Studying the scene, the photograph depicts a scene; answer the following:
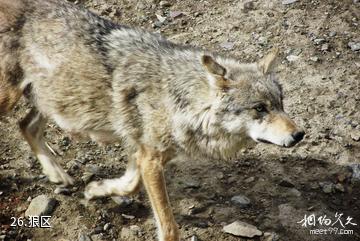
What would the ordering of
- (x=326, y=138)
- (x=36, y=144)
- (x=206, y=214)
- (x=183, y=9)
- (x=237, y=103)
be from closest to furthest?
(x=237, y=103) → (x=206, y=214) → (x=36, y=144) → (x=326, y=138) → (x=183, y=9)

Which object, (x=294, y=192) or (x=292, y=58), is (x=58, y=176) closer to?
(x=294, y=192)

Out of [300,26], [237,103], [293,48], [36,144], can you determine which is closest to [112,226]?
[36,144]

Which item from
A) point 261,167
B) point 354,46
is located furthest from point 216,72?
point 354,46

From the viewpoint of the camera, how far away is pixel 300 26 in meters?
7.17

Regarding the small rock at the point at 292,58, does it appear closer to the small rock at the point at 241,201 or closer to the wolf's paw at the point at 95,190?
the small rock at the point at 241,201

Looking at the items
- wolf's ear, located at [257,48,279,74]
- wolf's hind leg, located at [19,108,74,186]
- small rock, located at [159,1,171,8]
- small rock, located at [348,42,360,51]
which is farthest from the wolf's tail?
small rock, located at [348,42,360,51]

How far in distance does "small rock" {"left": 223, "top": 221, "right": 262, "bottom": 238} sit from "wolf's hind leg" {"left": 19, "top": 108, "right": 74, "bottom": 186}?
1.67 meters

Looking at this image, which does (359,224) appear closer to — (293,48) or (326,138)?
(326,138)

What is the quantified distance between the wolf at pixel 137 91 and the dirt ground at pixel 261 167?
0.40m

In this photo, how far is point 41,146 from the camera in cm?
547

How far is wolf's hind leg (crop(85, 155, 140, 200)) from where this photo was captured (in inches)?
195

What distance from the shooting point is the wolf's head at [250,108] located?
429 cm

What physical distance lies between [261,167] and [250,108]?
145cm

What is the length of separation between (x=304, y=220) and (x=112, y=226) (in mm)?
1845
